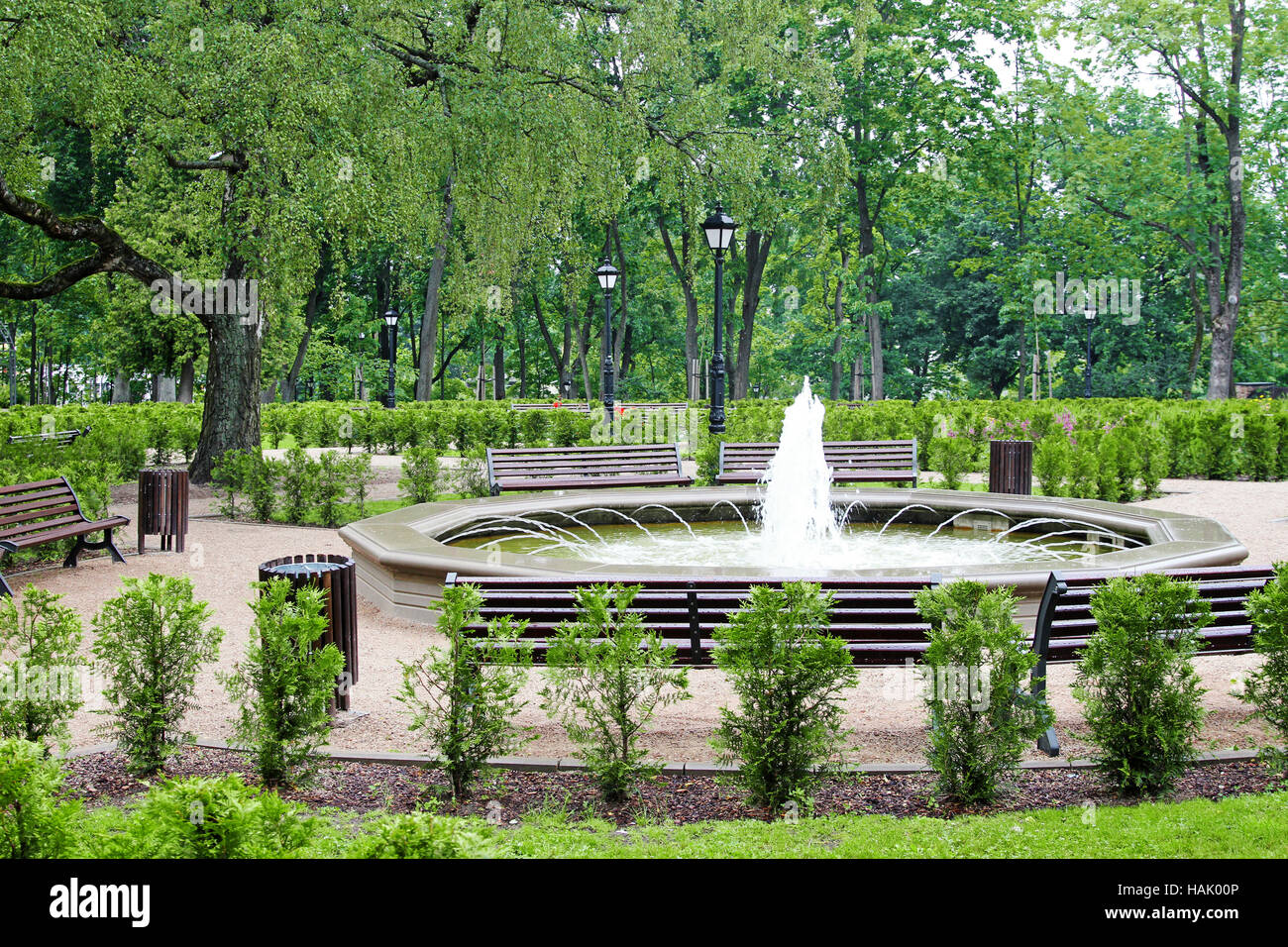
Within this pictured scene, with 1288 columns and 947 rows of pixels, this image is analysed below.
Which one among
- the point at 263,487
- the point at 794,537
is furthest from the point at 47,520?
the point at 794,537

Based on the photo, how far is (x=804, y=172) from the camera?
22.3 m

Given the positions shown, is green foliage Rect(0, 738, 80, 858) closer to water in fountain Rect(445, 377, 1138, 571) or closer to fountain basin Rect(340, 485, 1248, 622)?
fountain basin Rect(340, 485, 1248, 622)

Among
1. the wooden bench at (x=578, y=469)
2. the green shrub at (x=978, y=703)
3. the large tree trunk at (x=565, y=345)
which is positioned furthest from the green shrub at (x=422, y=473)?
the large tree trunk at (x=565, y=345)

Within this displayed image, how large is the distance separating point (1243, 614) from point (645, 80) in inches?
531

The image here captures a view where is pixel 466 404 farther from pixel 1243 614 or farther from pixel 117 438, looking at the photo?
pixel 1243 614

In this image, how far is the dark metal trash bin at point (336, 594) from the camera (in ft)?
20.3

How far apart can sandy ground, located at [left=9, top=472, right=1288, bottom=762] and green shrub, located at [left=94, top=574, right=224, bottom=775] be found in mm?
266

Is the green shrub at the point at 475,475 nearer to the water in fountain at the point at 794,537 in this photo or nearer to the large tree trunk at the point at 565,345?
the water in fountain at the point at 794,537

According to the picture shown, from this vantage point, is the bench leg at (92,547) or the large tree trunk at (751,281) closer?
the bench leg at (92,547)

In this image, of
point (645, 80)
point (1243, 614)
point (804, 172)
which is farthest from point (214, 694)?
point (804, 172)

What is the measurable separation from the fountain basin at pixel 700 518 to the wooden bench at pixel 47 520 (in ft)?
8.95

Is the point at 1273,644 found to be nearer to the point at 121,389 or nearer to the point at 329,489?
the point at 329,489

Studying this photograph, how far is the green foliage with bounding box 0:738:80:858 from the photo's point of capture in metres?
3.52
